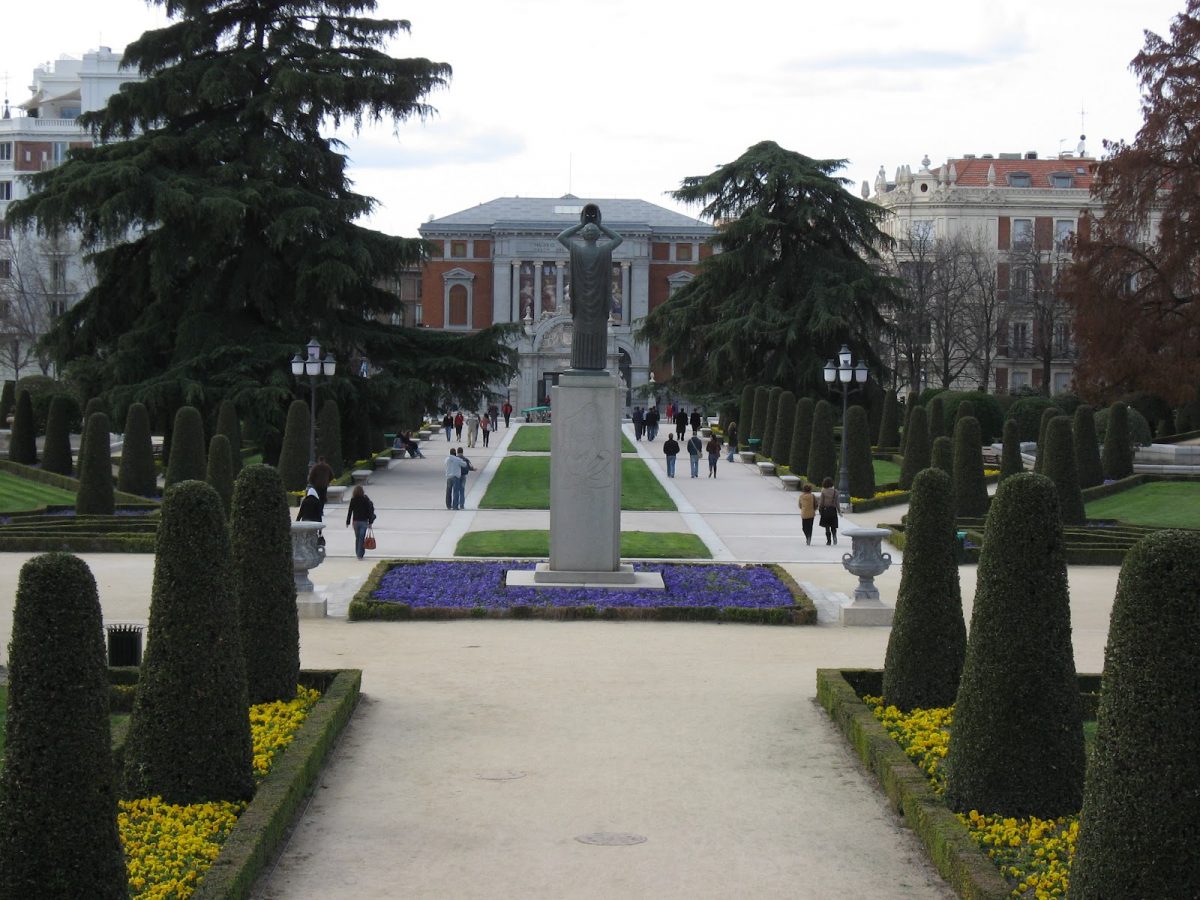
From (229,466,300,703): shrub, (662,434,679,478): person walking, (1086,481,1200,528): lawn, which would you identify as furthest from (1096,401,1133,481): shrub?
(229,466,300,703): shrub

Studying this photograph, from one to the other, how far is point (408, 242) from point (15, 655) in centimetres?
3237

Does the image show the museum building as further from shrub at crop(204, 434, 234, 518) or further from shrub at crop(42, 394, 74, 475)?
shrub at crop(204, 434, 234, 518)

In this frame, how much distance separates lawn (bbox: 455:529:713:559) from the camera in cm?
2317

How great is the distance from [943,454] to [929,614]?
58.4 ft

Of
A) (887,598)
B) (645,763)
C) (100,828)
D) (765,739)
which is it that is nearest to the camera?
(100,828)

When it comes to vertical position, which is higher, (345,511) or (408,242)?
(408,242)

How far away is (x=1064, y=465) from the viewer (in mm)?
26266

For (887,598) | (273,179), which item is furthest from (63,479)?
(887,598)

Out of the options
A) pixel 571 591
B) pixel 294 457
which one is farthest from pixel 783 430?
pixel 571 591

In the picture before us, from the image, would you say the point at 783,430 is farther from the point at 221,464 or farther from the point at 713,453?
the point at 221,464

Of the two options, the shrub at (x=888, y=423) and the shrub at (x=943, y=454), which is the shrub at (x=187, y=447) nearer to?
the shrub at (x=943, y=454)

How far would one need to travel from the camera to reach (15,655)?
270 inches

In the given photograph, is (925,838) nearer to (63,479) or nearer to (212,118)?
(63,479)

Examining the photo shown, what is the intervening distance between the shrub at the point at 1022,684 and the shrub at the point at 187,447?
68.3 feet
